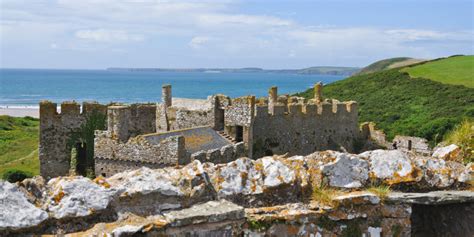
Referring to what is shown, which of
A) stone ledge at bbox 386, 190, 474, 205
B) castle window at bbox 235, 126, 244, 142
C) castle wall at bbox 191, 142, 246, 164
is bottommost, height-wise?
castle wall at bbox 191, 142, 246, 164

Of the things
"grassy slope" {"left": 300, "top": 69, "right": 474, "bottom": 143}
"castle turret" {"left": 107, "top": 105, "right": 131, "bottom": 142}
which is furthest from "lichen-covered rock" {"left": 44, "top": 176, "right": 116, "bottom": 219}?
"grassy slope" {"left": 300, "top": 69, "right": 474, "bottom": 143}

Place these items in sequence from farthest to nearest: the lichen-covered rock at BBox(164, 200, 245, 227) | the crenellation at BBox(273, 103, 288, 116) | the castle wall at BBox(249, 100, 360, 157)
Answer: the crenellation at BBox(273, 103, 288, 116) < the castle wall at BBox(249, 100, 360, 157) < the lichen-covered rock at BBox(164, 200, 245, 227)

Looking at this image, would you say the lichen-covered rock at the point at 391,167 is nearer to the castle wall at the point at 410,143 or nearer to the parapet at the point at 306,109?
the parapet at the point at 306,109

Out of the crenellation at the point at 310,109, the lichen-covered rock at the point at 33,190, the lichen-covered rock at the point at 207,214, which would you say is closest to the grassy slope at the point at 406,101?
the crenellation at the point at 310,109

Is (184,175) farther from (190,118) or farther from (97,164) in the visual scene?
(190,118)

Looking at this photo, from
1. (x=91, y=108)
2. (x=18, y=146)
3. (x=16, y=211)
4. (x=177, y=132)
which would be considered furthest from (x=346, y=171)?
(x=18, y=146)

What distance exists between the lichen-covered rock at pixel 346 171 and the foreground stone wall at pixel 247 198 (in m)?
0.01

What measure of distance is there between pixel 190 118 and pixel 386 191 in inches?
723

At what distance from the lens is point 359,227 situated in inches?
228

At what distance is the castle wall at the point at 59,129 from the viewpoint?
21750mm

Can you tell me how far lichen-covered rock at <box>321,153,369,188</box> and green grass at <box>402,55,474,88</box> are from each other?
68.1m

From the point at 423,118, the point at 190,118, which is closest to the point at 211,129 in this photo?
the point at 190,118

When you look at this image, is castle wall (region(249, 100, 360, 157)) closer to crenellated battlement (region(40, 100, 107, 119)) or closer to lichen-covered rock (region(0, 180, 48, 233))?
crenellated battlement (region(40, 100, 107, 119))

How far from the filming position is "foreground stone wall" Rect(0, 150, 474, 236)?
4875 millimetres
